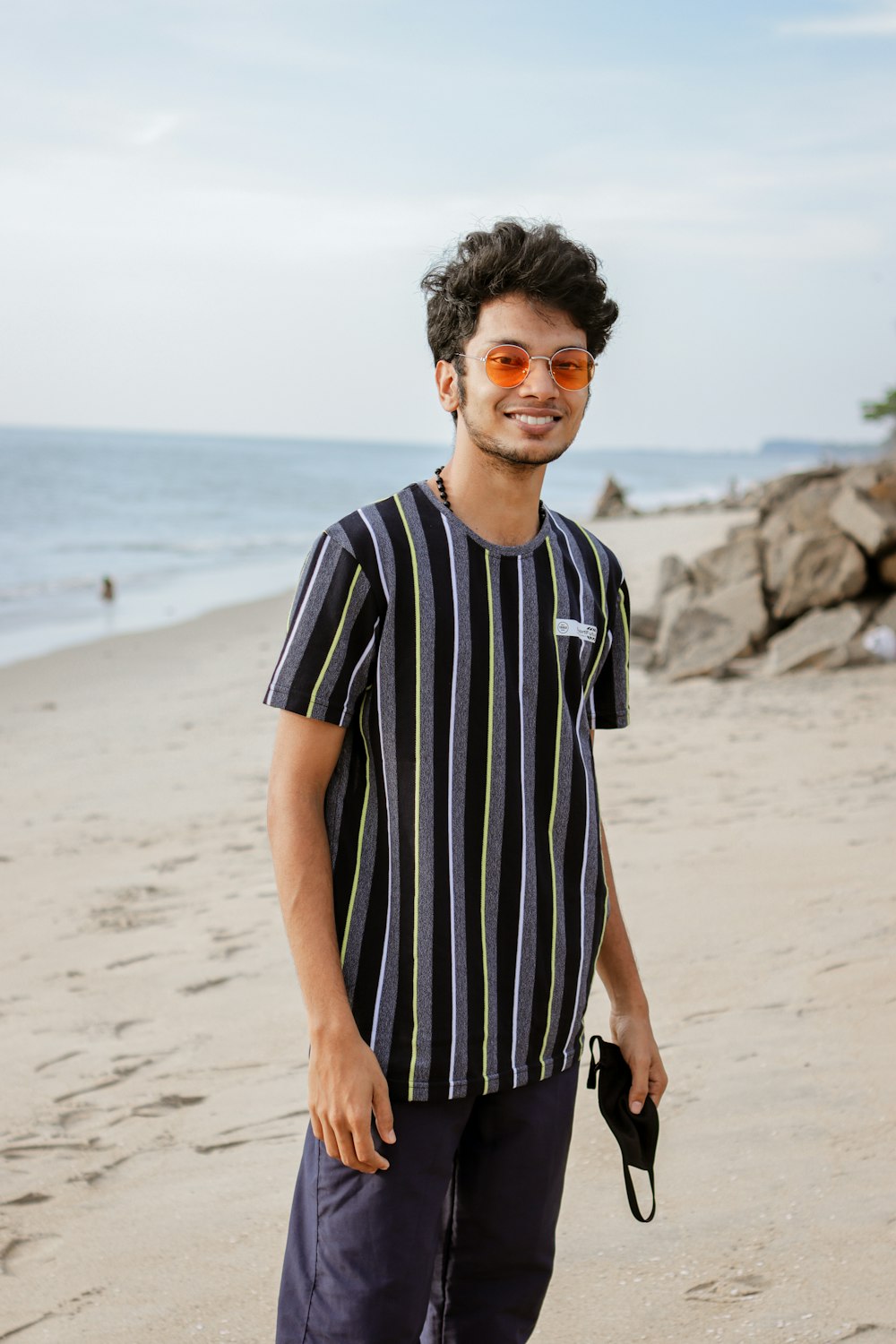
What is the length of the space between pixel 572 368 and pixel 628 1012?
108cm

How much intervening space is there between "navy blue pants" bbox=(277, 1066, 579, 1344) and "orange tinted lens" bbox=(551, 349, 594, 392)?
106cm

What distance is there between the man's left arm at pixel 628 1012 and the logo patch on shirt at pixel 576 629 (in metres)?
0.37

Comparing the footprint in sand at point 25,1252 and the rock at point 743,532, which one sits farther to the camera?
the rock at point 743,532

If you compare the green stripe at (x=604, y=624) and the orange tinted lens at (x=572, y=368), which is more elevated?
the orange tinted lens at (x=572, y=368)

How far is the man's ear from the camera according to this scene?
1926 mm

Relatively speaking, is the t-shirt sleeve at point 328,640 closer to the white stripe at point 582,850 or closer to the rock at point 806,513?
the white stripe at point 582,850

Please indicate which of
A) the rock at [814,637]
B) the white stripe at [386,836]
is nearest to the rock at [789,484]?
the rock at [814,637]

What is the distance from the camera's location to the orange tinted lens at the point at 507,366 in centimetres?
184

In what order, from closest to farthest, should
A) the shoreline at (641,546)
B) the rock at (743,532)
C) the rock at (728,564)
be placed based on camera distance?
the rock at (728,564), the rock at (743,532), the shoreline at (641,546)

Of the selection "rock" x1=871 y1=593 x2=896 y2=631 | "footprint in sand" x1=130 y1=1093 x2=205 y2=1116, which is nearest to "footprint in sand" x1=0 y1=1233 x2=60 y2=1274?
"footprint in sand" x1=130 y1=1093 x2=205 y2=1116

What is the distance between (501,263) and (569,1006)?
1130 mm

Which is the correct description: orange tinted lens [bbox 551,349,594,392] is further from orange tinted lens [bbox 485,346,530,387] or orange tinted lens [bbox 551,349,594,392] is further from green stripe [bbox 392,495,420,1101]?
green stripe [bbox 392,495,420,1101]

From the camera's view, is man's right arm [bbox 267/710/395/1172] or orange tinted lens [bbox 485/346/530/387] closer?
man's right arm [bbox 267/710/395/1172]

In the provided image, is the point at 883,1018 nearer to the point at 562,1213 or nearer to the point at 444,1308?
the point at 562,1213
